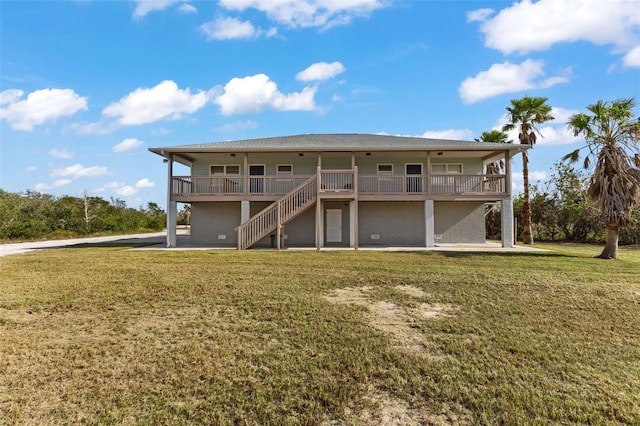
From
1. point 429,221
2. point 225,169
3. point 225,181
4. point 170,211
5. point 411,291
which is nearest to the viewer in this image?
point 411,291

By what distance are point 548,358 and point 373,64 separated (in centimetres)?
1458

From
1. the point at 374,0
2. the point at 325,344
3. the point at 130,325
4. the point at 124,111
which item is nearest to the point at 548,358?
the point at 325,344

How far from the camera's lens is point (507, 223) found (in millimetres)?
15172

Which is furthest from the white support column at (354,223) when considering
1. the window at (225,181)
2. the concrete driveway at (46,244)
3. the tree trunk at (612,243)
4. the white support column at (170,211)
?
the concrete driveway at (46,244)

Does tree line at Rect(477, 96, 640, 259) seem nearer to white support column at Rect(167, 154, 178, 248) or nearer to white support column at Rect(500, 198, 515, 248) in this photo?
white support column at Rect(500, 198, 515, 248)

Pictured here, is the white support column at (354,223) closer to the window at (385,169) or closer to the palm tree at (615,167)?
the window at (385,169)

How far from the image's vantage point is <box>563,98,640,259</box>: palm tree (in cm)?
1127

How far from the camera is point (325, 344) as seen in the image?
3.93 metres

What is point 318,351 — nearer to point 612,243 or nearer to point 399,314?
point 399,314

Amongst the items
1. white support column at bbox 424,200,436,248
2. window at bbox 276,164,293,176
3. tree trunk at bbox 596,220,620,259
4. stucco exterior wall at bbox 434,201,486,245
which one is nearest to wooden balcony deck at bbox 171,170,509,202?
white support column at bbox 424,200,436,248

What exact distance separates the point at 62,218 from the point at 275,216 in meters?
19.6

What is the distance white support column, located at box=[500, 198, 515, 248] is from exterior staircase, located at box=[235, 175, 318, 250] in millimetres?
8438

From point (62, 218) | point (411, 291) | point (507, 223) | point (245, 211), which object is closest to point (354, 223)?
point (245, 211)

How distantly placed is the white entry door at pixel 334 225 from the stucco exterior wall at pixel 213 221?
15.0 ft
